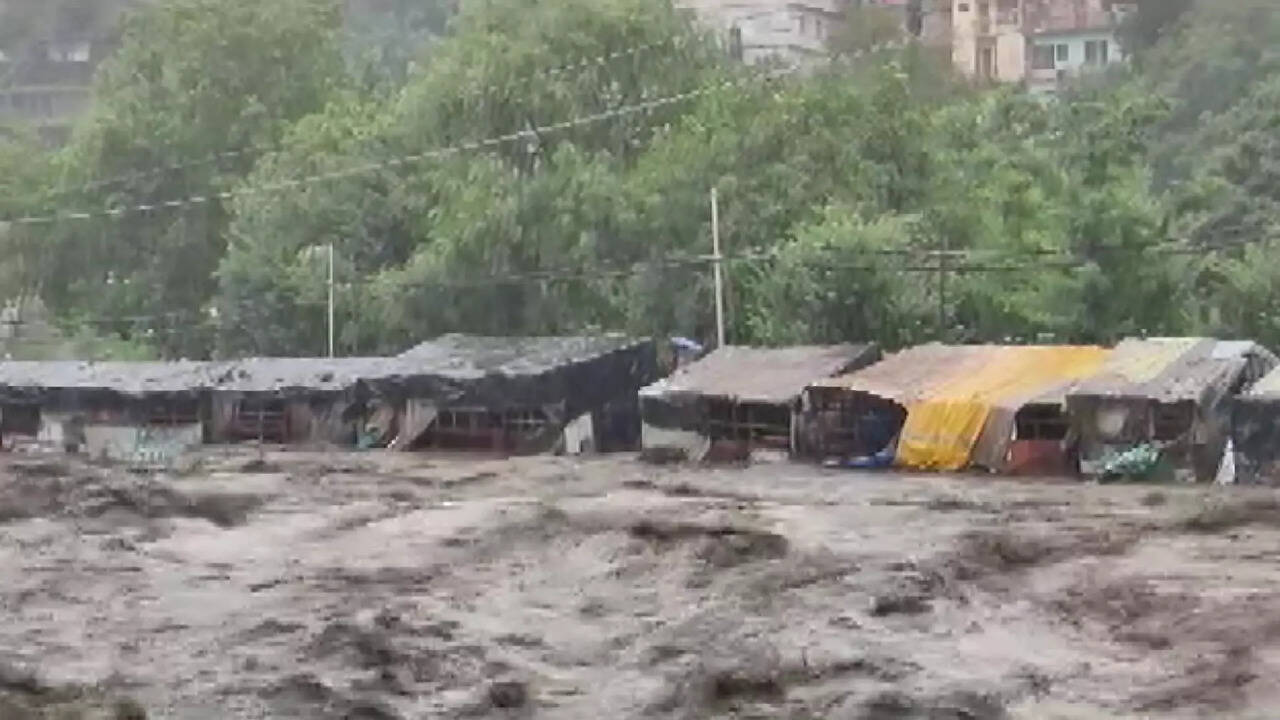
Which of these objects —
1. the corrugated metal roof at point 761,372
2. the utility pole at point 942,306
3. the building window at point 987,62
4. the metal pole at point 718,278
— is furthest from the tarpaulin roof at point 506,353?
the building window at point 987,62

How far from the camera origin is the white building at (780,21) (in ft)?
222

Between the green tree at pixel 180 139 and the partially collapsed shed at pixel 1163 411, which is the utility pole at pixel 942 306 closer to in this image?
the partially collapsed shed at pixel 1163 411

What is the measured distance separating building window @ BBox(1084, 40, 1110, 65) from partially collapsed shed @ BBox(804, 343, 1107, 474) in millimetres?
34552

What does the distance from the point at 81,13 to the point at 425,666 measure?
62585 millimetres

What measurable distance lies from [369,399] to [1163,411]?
48.2 feet

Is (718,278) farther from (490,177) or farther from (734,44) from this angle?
(734,44)

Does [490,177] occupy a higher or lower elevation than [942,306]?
higher

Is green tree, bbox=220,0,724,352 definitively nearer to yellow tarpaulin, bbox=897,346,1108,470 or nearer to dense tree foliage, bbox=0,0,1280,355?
dense tree foliage, bbox=0,0,1280,355

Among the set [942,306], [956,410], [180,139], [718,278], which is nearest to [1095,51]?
[180,139]

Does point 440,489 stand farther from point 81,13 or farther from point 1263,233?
point 81,13

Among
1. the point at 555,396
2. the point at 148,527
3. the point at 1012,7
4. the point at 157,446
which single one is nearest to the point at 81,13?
the point at 1012,7

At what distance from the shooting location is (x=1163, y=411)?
26.2 meters

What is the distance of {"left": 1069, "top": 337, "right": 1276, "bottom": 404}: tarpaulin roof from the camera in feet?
86.1

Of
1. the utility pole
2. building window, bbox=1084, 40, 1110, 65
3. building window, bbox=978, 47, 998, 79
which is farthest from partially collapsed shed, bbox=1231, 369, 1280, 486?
building window, bbox=978, 47, 998, 79
